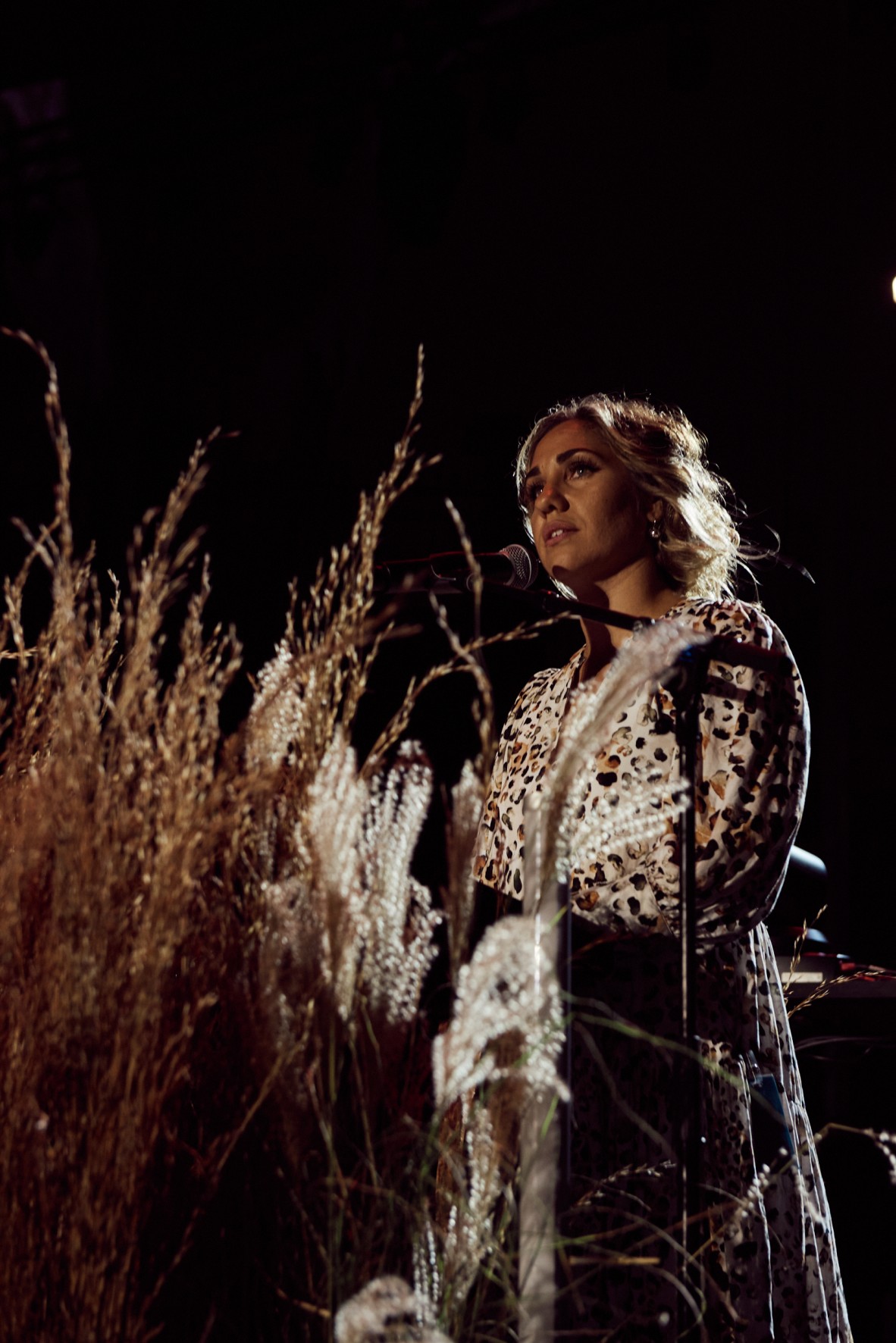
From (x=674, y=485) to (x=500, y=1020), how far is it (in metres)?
1.28

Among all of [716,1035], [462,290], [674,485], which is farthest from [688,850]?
[462,290]

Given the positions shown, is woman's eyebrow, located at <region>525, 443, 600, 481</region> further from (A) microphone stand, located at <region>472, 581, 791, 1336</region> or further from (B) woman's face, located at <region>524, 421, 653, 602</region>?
(A) microphone stand, located at <region>472, 581, 791, 1336</region>

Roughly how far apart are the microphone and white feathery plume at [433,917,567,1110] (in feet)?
1.81

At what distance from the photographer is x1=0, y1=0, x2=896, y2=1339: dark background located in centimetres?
308

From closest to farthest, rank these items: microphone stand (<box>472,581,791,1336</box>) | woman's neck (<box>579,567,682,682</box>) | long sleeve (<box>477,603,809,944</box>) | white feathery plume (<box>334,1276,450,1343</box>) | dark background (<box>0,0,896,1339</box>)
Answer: white feathery plume (<box>334,1276,450,1343</box>) → microphone stand (<box>472,581,791,1336</box>) → long sleeve (<box>477,603,809,944</box>) → woman's neck (<box>579,567,682,682</box>) → dark background (<box>0,0,896,1339</box>)

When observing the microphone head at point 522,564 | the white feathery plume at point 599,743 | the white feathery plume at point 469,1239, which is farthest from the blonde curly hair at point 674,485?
the white feathery plume at point 469,1239

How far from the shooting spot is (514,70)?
2996 millimetres

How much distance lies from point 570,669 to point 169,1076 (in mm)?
1164

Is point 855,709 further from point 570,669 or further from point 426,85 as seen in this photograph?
point 426,85

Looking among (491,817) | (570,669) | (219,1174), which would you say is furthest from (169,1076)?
(570,669)

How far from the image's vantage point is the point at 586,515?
1747 millimetres

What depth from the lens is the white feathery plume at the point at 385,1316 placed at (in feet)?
2.12

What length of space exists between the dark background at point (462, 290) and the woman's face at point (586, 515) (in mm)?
1211

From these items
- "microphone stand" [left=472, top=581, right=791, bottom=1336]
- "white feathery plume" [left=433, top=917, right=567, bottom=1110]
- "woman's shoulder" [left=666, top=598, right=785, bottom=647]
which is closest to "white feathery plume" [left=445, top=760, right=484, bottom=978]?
"white feathery plume" [left=433, top=917, right=567, bottom=1110]
